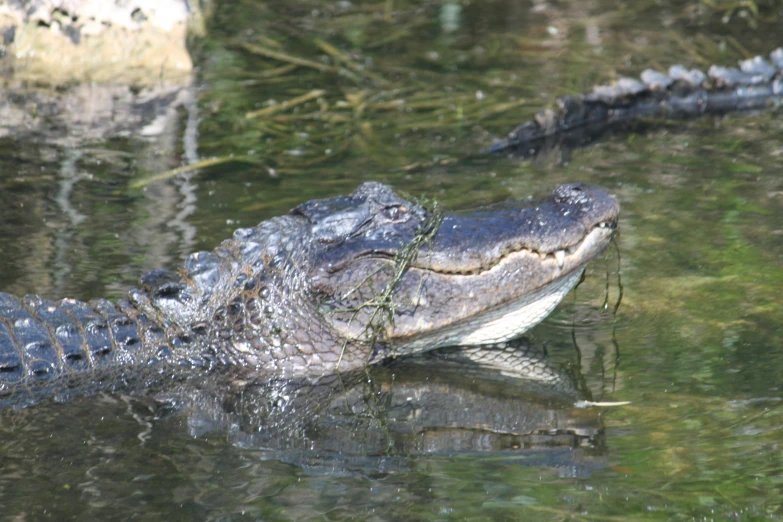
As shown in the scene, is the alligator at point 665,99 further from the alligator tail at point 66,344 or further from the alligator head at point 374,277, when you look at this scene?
the alligator tail at point 66,344

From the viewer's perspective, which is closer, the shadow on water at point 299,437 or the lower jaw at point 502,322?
the shadow on water at point 299,437

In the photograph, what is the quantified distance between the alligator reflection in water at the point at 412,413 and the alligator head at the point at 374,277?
0.12m

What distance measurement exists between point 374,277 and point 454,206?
1795 millimetres

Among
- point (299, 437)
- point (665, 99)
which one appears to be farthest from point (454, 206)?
point (665, 99)

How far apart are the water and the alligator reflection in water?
0.09ft

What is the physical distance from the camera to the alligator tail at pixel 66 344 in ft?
13.6

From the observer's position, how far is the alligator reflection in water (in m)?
3.60

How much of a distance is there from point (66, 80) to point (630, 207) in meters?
5.03

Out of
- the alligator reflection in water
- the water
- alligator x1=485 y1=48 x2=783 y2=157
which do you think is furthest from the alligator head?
alligator x1=485 y1=48 x2=783 y2=157

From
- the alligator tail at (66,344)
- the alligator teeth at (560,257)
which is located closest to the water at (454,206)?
the alligator tail at (66,344)

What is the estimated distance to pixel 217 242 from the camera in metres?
5.57

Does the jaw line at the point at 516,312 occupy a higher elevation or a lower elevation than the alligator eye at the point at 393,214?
lower

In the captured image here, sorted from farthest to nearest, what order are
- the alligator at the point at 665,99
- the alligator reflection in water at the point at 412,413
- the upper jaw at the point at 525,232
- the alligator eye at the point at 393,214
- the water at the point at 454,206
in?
the alligator at the point at 665,99 < the alligator eye at the point at 393,214 < the upper jaw at the point at 525,232 < the alligator reflection in water at the point at 412,413 < the water at the point at 454,206

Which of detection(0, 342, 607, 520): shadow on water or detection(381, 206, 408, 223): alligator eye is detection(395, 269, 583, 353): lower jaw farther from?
detection(381, 206, 408, 223): alligator eye
